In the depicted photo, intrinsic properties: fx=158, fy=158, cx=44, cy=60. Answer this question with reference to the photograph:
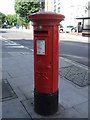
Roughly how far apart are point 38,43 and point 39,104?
1.11m

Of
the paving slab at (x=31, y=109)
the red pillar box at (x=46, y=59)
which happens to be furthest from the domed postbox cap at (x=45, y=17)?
the paving slab at (x=31, y=109)

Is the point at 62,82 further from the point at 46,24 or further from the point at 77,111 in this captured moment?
the point at 46,24

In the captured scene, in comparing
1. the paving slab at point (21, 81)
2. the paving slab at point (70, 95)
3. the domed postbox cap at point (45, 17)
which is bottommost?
the paving slab at point (70, 95)

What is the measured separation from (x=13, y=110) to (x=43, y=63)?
3.73 ft

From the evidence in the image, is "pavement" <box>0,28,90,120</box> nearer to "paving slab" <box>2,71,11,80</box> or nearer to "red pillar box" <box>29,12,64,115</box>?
"paving slab" <box>2,71,11,80</box>

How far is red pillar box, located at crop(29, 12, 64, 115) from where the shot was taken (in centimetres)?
260

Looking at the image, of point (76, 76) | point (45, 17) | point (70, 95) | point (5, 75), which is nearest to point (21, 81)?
point (5, 75)

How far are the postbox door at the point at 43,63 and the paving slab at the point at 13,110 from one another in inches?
21.5

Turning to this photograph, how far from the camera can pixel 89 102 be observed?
344cm

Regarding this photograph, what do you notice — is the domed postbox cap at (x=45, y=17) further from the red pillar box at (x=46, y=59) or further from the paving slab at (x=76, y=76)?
the paving slab at (x=76, y=76)

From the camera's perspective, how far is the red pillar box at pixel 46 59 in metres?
2.60

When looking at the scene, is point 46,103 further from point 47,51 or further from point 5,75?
point 5,75

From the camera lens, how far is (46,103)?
284cm

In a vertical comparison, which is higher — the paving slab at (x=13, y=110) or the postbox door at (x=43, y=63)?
the postbox door at (x=43, y=63)
